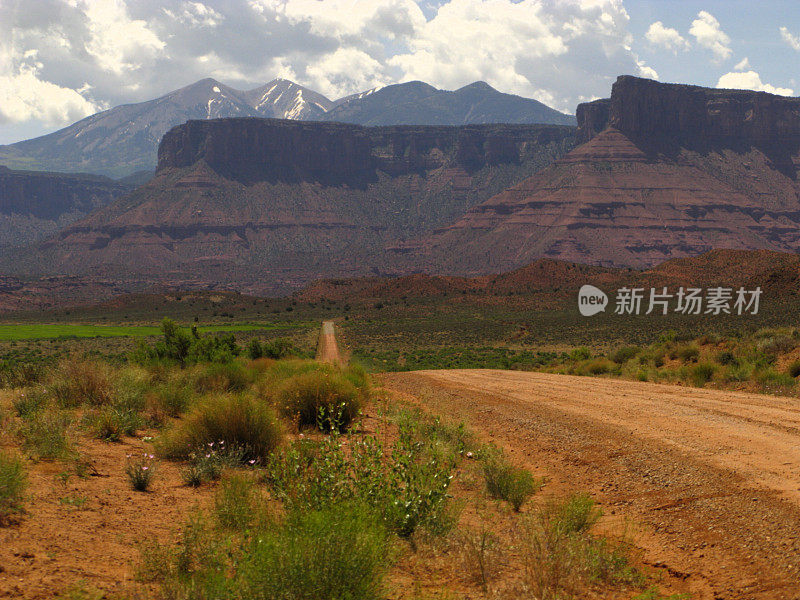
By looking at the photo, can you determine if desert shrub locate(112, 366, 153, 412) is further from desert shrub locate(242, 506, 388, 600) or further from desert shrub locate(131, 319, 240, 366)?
desert shrub locate(242, 506, 388, 600)

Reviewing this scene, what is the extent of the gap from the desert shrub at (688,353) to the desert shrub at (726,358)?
1761 mm

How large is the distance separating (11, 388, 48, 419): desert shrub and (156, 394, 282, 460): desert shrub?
8.19 ft

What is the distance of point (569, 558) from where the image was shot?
6586 millimetres

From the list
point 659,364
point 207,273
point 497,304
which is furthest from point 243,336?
point 207,273

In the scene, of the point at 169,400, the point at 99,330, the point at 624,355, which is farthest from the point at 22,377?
the point at 99,330

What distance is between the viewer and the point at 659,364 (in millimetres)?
27609

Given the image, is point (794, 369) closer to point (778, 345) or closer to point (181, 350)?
point (778, 345)

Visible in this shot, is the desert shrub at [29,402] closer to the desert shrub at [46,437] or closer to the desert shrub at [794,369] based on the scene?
the desert shrub at [46,437]

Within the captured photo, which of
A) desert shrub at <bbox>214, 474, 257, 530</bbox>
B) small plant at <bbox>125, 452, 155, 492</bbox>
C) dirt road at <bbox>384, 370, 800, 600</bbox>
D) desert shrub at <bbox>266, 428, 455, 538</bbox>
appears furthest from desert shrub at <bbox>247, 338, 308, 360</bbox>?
desert shrub at <bbox>266, 428, 455, 538</bbox>

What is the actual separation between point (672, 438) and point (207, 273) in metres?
194

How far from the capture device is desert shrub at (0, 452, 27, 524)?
6.98 meters

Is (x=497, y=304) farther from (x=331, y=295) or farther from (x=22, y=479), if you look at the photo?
(x=22, y=479)

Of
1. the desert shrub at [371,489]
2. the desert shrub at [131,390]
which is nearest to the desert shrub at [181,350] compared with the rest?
the desert shrub at [131,390]

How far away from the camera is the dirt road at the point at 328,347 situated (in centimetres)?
4212
